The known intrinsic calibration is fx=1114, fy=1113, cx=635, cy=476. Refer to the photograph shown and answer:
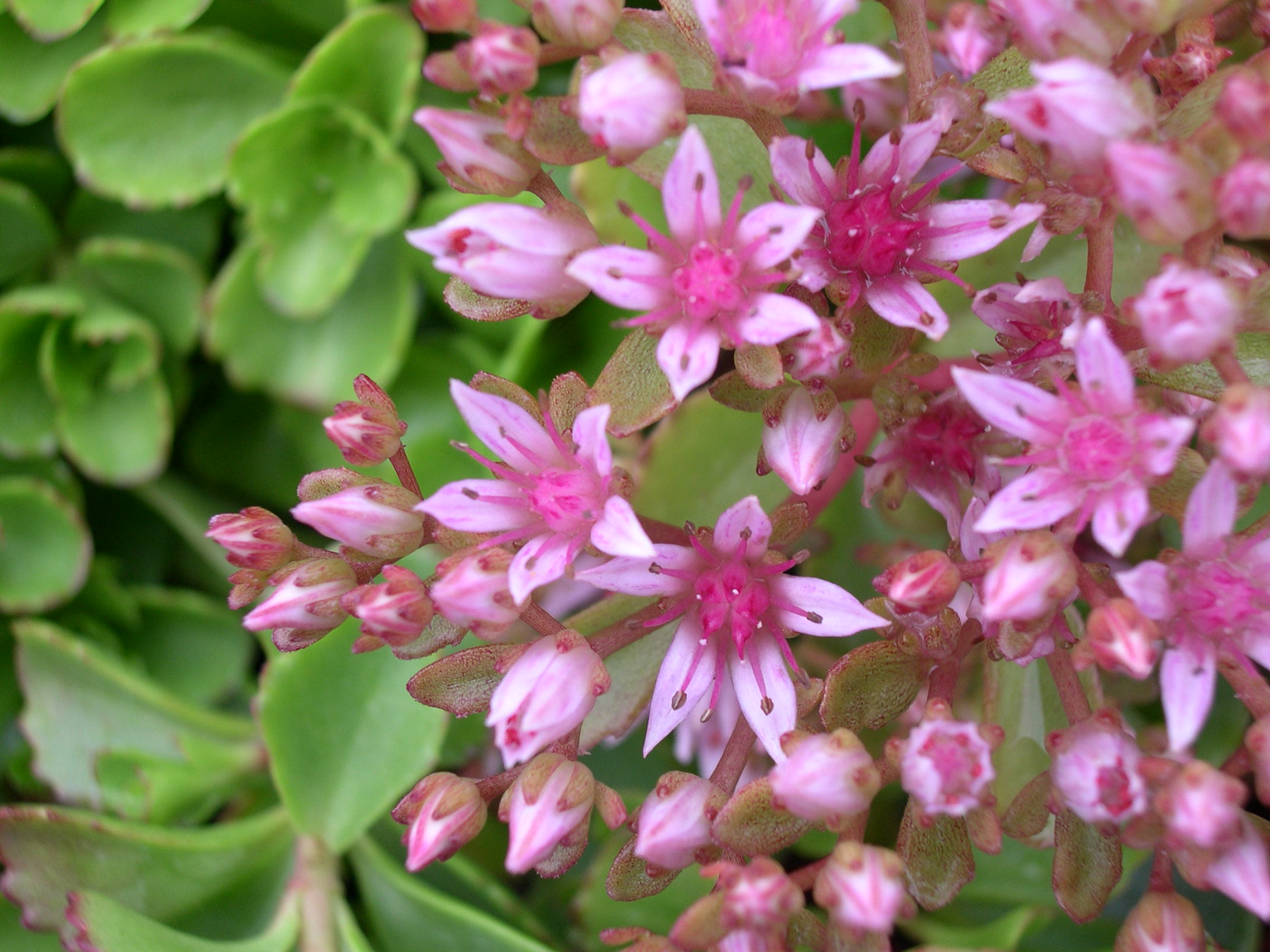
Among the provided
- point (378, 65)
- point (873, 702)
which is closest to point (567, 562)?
point (873, 702)

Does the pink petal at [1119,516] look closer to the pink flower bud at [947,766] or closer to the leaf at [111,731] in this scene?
the pink flower bud at [947,766]

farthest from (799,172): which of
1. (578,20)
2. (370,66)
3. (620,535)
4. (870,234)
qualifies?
(370,66)

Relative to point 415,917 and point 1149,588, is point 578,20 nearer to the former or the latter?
point 1149,588

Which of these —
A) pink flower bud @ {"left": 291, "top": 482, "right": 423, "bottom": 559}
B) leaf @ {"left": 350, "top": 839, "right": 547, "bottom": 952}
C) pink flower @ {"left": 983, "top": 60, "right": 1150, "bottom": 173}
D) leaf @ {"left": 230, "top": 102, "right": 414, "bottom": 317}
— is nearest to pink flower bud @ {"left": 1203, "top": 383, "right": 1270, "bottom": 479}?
pink flower @ {"left": 983, "top": 60, "right": 1150, "bottom": 173}

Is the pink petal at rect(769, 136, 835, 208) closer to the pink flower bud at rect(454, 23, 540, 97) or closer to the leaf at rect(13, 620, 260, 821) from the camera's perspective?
the pink flower bud at rect(454, 23, 540, 97)

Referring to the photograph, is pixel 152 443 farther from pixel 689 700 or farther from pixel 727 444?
pixel 689 700

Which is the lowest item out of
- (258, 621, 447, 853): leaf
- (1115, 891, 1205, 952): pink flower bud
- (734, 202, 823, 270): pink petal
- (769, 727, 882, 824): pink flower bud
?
(258, 621, 447, 853): leaf
